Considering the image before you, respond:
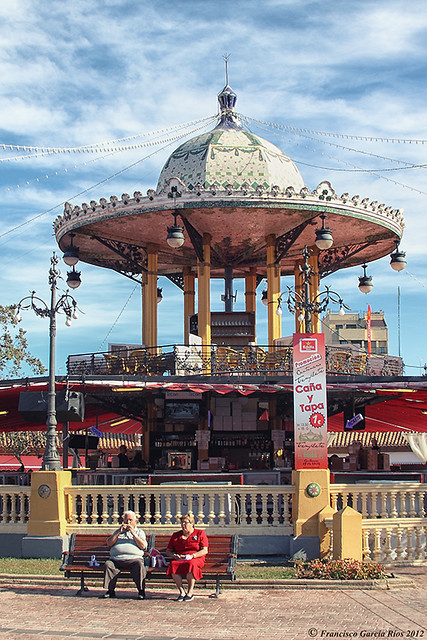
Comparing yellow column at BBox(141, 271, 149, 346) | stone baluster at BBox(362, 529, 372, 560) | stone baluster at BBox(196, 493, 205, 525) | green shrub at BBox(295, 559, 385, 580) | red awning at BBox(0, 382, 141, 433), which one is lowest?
green shrub at BBox(295, 559, 385, 580)

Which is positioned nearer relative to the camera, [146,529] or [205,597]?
[205,597]

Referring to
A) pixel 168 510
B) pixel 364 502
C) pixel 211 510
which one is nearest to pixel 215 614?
pixel 211 510

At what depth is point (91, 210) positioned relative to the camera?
27.8 meters

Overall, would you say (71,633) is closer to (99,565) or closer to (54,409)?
(99,565)

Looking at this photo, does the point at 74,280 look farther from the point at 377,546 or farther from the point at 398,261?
the point at 377,546

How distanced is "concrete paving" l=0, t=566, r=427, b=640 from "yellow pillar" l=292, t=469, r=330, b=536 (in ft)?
9.32

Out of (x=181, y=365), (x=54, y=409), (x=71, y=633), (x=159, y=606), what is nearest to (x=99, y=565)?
(x=159, y=606)

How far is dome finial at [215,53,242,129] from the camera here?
3178 cm

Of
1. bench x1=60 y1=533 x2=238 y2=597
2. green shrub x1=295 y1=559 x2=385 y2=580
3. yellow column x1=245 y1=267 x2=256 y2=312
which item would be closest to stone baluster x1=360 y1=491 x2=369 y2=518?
green shrub x1=295 y1=559 x2=385 y2=580

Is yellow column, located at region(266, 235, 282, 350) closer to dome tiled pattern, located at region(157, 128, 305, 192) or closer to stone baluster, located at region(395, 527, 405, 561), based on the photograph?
dome tiled pattern, located at region(157, 128, 305, 192)

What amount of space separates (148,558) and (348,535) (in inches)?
153

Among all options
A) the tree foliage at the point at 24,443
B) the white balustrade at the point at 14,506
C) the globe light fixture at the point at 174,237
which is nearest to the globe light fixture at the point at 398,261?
the globe light fixture at the point at 174,237

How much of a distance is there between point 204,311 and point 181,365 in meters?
3.18

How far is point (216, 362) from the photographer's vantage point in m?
26.7
